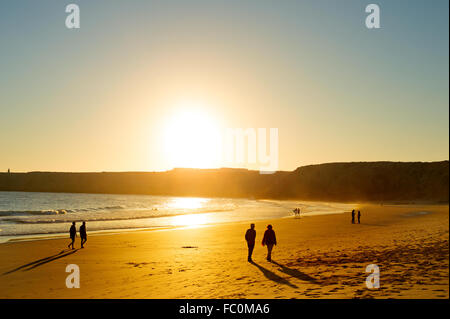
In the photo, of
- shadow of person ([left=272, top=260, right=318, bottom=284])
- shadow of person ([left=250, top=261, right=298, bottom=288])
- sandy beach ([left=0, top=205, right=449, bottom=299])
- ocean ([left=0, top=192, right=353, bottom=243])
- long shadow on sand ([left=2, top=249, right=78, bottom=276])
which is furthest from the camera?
ocean ([left=0, top=192, right=353, bottom=243])

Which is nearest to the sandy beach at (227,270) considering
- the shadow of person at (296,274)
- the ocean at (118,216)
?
the shadow of person at (296,274)

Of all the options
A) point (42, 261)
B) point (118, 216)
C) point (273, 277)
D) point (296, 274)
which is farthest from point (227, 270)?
point (118, 216)

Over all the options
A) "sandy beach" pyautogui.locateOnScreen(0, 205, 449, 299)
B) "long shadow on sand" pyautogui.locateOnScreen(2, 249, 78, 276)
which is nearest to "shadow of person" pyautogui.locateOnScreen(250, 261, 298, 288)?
"sandy beach" pyautogui.locateOnScreen(0, 205, 449, 299)

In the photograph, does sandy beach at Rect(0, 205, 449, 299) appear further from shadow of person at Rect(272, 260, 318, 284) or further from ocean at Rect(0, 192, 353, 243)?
A: ocean at Rect(0, 192, 353, 243)

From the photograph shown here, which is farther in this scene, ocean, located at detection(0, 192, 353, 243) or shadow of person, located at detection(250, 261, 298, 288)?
ocean, located at detection(0, 192, 353, 243)

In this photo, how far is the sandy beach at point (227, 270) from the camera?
34.0 feet

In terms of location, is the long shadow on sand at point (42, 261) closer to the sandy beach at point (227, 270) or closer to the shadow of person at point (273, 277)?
the sandy beach at point (227, 270)

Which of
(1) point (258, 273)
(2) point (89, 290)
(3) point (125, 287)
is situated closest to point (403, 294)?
(1) point (258, 273)

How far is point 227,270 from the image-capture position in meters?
14.0

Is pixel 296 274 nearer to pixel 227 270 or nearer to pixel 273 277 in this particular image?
pixel 273 277

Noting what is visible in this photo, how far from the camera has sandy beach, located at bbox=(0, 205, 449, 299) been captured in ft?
34.0

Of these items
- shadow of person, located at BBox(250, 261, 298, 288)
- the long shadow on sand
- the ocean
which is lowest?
the ocean
